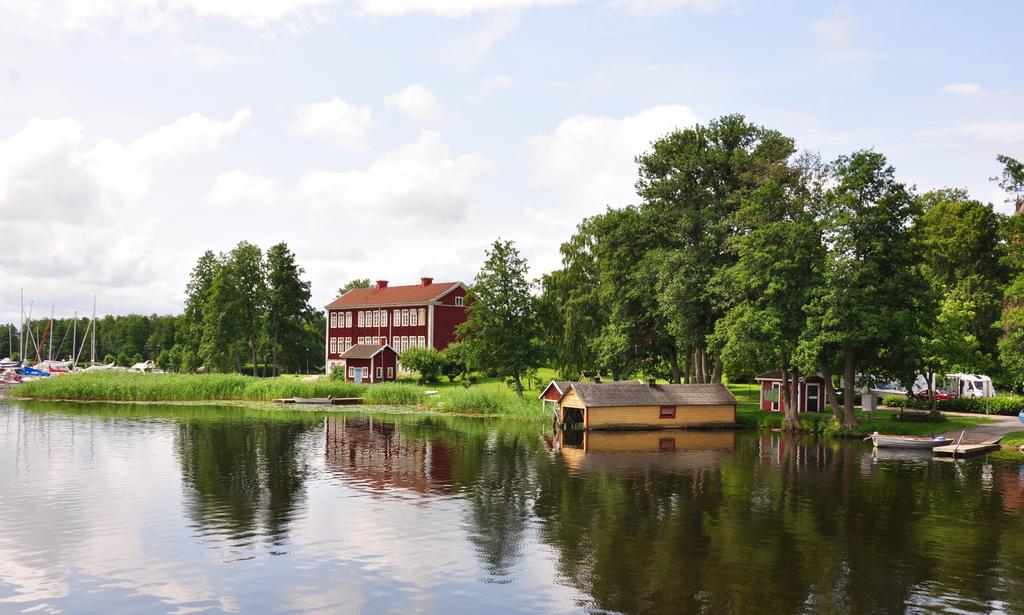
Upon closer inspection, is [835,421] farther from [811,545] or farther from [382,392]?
[382,392]

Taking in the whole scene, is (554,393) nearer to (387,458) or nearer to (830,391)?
(830,391)

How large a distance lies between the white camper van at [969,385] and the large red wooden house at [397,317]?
51221mm

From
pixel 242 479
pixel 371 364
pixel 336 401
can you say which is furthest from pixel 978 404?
pixel 371 364

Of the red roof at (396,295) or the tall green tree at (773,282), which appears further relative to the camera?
the red roof at (396,295)

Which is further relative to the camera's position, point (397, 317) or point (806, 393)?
point (397, 317)

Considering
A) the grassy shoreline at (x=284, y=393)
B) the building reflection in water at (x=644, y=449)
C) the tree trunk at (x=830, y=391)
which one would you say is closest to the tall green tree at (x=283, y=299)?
the grassy shoreline at (x=284, y=393)

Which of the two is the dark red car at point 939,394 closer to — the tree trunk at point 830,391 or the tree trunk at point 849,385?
the tree trunk at point 830,391

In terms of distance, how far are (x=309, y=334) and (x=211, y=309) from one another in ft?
84.8

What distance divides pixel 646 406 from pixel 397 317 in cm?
5231

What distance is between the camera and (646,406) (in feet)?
201

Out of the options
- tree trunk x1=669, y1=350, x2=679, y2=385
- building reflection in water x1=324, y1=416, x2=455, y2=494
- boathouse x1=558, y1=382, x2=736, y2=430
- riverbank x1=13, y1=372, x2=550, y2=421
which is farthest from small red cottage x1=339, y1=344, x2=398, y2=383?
boathouse x1=558, y1=382, x2=736, y2=430

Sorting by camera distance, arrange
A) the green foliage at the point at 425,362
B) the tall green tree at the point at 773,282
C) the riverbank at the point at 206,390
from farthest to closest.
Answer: the green foliage at the point at 425,362 < the riverbank at the point at 206,390 < the tall green tree at the point at 773,282

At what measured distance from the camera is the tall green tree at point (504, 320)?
7769 cm

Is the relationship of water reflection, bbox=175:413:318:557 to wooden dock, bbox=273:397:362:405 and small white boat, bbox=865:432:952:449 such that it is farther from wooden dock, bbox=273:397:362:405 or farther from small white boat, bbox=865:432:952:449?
small white boat, bbox=865:432:952:449
